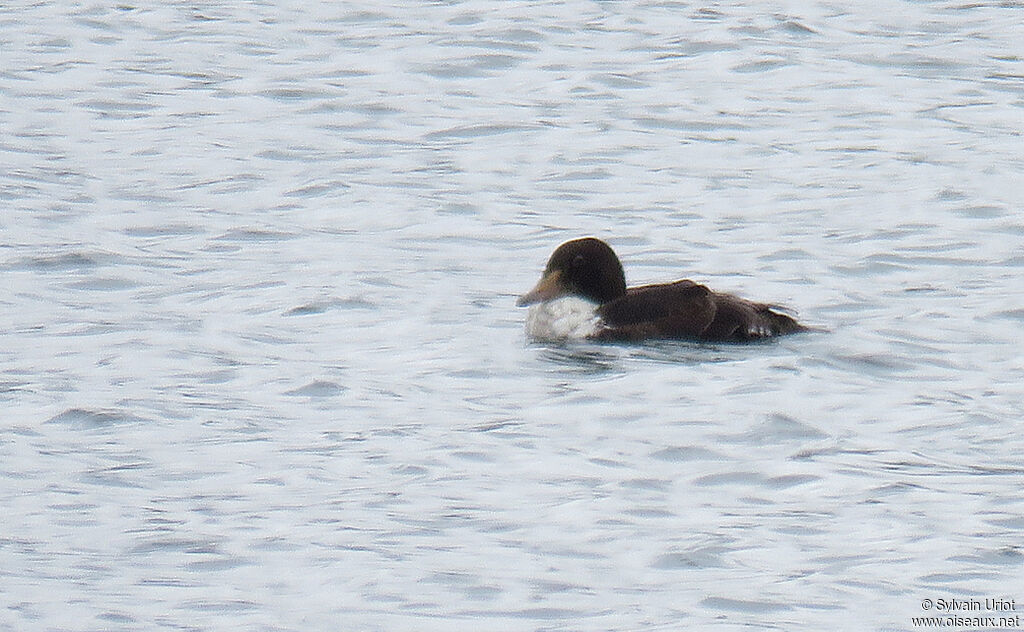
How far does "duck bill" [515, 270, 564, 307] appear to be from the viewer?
9836 millimetres

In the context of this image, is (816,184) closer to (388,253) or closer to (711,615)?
(388,253)

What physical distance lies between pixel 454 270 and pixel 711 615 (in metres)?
4.94

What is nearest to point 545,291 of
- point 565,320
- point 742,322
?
point 565,320

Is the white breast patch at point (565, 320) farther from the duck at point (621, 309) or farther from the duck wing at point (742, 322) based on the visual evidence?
the duck wing at point (742, 322)

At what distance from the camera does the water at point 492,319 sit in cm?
672

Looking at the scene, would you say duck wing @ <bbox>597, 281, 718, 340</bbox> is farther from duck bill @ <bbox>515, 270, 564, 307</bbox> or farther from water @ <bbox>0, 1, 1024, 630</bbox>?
duck bill @ <bbox>515, 270, 564, 307</bbox>

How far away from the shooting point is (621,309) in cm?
970

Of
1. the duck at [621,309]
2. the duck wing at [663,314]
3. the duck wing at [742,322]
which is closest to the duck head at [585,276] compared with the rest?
the duck at [621,309]

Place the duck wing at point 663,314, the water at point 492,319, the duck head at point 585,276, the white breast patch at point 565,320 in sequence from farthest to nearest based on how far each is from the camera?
the duck head at point 585,276 < the white breast patch at point 565,320 < the duck wing at point 663,314 < the water at point 492,319

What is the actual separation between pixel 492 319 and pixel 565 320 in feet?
1.68

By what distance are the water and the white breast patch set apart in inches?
4.9

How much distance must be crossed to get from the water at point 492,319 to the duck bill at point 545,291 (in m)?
0.20

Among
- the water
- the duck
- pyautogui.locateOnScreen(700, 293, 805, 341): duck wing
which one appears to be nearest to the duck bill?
the duck

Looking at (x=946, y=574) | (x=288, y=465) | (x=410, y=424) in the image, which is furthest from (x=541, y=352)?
(x=946, y=574)
